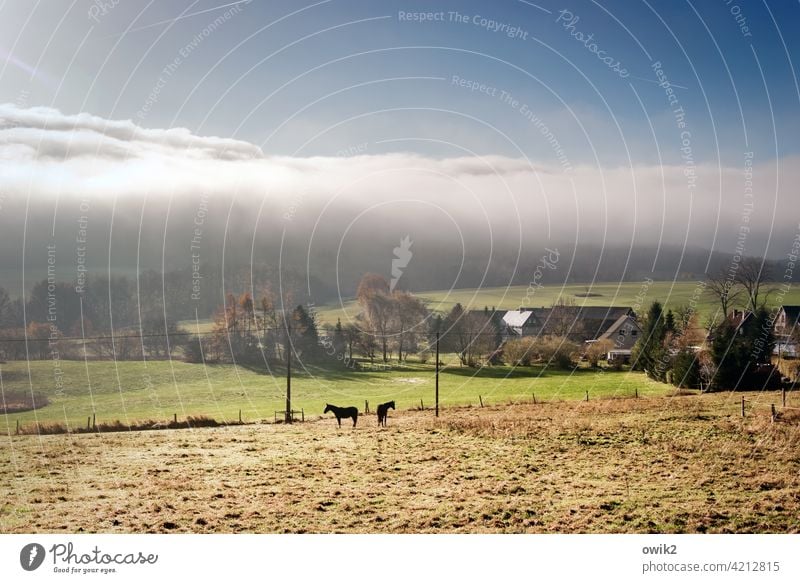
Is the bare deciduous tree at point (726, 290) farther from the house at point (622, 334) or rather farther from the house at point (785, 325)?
the house at point (622, 334)

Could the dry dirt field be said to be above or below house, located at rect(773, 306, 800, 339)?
below

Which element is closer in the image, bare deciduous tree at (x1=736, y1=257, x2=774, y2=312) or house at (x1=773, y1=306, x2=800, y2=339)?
bare deciduous tree at (x1=736, y1=257, x2=774, y2=312)

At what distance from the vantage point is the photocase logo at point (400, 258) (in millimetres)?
22766

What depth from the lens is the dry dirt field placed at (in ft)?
35.9

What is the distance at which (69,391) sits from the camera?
1231 inches

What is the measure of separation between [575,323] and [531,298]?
8.05m

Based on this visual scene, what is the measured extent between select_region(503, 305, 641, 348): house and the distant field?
0.93 metres

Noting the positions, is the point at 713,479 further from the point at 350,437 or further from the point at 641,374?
the point at 641,374

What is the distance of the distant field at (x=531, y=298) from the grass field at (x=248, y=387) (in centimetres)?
393

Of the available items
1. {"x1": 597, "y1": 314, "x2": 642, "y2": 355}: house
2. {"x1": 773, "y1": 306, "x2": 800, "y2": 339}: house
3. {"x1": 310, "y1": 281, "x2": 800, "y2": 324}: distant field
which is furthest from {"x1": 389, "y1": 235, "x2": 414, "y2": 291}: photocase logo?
{"x1": 597, "y1": 314, "x2": 642, "y2": 355}: house

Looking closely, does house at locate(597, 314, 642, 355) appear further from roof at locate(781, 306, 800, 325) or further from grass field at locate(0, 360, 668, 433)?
roof at locate(781, 306, 800, 325)
